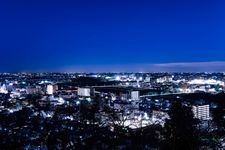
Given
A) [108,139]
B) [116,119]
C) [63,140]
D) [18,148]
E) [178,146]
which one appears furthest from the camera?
[116,119]

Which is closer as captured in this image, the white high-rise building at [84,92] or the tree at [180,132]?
the tree at [180,132]

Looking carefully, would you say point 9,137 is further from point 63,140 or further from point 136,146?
point 136,146

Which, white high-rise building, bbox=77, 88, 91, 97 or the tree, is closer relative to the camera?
the tree

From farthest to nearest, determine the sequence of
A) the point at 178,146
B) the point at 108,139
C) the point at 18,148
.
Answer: the point at 108,139
the point at 18,148
the point at 178,146

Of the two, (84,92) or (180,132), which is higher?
(180,132)

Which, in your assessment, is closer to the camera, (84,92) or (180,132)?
(180,132)

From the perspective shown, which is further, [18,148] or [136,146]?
[136,146]

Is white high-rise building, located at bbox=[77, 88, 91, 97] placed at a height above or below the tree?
below

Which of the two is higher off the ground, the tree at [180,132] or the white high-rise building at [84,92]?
the tree at [180,132]

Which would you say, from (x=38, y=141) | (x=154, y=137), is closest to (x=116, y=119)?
(x=154, y=137)

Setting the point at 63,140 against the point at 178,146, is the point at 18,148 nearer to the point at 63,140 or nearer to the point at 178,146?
the point at 63,140
